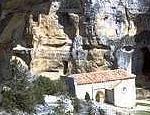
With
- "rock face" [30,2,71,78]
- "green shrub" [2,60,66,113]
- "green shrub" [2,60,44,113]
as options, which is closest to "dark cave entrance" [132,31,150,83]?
"rock face" [30,2,71,78]

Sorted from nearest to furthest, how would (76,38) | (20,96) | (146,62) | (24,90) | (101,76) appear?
1. (20,96)
2. (24,90)
3. (101,76)
4. (76,38)
5. (146,62)

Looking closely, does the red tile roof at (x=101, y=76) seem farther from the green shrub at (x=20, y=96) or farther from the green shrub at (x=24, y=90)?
the green shrub at (x=20, y=96)

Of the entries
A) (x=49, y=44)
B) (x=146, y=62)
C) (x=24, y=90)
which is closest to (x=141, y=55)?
(x=146, y=62)

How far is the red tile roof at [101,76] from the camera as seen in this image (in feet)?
146

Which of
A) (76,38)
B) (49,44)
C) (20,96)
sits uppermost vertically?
(76,38)

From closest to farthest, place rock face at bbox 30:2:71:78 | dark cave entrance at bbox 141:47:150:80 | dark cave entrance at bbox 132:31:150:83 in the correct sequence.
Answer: rock face at bbox 30:2:71:78, dark cave entrance at bbox 132:31:150:83, dark cave entrance at bbox 141:47:150:80

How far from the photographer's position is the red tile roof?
146 feet

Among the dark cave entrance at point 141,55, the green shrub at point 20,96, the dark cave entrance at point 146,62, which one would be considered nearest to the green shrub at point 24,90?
the green shrub at point 20,96

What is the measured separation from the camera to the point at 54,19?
165ft

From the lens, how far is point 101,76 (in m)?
45.8

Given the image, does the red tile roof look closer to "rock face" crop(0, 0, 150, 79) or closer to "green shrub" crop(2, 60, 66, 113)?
"green shrub" crop(2, 60, 66, 113)

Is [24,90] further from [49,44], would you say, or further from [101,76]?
[49,44]

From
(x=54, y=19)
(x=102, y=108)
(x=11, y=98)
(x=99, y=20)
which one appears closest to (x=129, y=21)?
(x=99, y=20)

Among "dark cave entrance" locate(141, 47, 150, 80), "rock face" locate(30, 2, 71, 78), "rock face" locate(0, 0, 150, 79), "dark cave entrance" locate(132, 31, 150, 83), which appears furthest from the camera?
"dark cave entrance" locate(141, 47, 150, 80)
